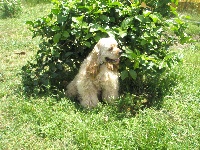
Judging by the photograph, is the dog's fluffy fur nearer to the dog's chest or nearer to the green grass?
the dog's chest

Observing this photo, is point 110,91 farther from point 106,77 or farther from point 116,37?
point 116,37

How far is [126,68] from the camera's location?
15.6 feet

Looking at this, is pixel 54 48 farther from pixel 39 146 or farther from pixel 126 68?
pixel 39 146

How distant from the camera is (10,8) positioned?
9.85 m

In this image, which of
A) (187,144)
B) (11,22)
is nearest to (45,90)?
(187,144)

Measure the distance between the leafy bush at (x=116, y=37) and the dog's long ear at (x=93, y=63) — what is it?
0.31 meters

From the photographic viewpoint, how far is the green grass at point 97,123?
392 centimetres

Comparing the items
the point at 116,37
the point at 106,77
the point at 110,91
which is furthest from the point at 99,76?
the point at 116,37

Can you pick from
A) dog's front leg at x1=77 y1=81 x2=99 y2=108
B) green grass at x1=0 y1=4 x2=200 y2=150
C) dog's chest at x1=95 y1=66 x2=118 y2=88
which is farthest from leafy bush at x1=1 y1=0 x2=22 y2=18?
dog's chest at x1=95 y1=66 x2=118 y2=88

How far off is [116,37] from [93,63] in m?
0.52

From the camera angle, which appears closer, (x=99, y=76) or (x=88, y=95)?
(x=99, y=76)

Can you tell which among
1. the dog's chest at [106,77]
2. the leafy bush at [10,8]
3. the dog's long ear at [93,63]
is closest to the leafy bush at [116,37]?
the dog's chest at [106,77]

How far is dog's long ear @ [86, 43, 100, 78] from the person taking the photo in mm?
4383

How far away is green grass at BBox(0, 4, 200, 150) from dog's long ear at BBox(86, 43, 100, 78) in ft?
Result: 1.59
